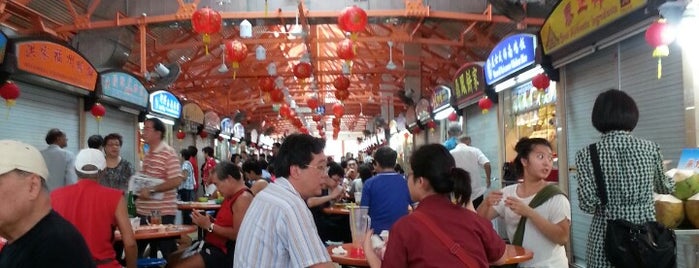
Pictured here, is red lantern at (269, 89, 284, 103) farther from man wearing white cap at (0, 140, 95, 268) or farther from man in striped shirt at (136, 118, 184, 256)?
man wearing white cap at (0, 140, 95, 268)

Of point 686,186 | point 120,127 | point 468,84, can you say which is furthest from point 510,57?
point 120,127

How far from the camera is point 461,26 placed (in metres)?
13.6

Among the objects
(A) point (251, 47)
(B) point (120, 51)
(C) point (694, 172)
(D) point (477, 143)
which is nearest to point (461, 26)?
(D) point (477, 143)

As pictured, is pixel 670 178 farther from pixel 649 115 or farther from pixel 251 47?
pixel 251 47

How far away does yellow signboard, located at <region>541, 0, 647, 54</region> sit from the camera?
14.9 feet

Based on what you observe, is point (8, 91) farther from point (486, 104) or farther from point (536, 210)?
point (486, 104)

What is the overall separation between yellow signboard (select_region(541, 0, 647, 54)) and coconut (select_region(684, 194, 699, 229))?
160 cm

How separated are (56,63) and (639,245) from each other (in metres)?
7.56

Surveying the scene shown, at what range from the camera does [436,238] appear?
83.7 inches

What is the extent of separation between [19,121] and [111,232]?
5203mm

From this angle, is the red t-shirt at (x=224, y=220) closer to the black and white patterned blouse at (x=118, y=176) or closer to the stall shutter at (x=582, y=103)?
the black and white patterned blouse at (x=118, y=176)

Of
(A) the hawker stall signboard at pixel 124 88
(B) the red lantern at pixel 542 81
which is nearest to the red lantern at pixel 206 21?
(A) the hawker stall signboard at pixel 124 88

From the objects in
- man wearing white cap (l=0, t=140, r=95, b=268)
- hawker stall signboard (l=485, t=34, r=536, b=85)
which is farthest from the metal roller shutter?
man wearing white cap (l=0, t=140, r=95, b=268)

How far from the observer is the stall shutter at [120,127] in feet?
32.2
